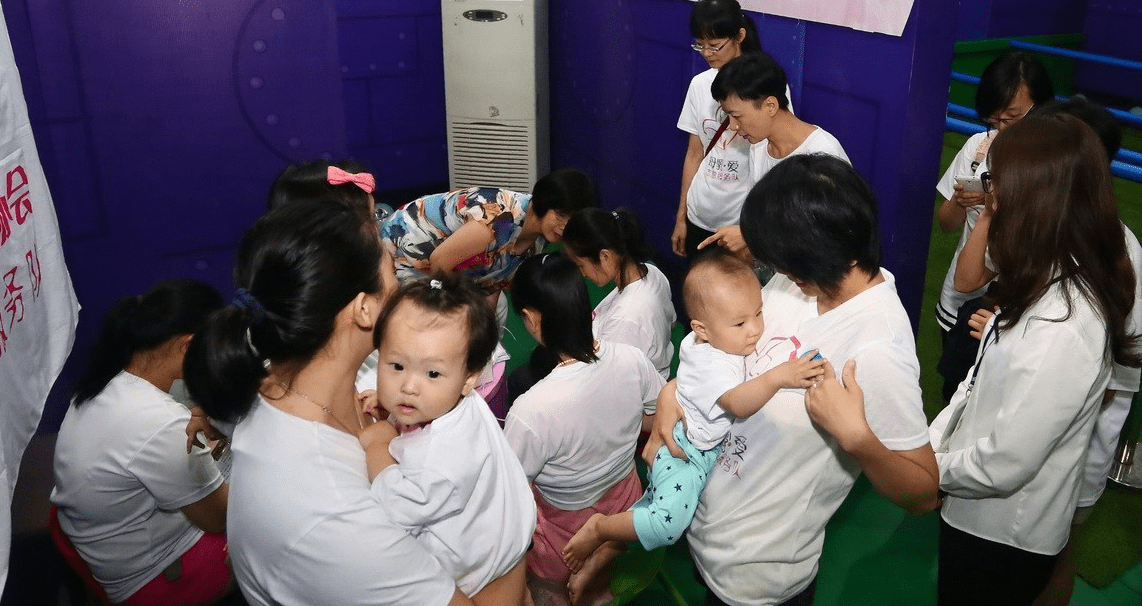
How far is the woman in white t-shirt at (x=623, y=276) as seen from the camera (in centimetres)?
282

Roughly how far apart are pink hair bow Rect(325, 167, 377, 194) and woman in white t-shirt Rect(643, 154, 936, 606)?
4.39 feet

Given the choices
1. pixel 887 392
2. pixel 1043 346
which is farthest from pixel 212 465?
pixel 1043 346

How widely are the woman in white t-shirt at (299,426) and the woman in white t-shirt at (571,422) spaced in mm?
781

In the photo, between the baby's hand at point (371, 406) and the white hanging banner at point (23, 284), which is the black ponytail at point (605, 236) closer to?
the baby's hand at point (371, 406)

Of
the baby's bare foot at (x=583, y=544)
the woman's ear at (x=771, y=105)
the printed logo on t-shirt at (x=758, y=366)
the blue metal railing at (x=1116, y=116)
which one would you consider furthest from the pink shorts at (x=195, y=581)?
the blue metal railing at (x=1116, y=116)

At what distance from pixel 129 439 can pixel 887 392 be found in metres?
1.65

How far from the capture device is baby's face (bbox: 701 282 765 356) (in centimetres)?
184

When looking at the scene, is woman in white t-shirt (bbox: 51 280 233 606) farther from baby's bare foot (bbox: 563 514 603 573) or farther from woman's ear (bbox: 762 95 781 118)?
woman's ear (bbox: 762 95 781 118)

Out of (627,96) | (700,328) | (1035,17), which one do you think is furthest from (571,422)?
(1035,17)

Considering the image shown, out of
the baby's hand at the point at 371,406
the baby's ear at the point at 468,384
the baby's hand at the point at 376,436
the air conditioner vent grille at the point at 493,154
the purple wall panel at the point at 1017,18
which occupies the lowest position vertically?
the air conditioner vent grille at the point at 493,154

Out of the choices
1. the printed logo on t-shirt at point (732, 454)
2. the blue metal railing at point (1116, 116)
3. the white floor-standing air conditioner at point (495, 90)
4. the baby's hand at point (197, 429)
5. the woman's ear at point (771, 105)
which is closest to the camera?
the printed logo on t-shirt at point (732, 454)

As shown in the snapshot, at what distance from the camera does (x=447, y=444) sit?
144 centimetres

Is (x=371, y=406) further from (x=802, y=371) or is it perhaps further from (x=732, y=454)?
(x=802, y=371)

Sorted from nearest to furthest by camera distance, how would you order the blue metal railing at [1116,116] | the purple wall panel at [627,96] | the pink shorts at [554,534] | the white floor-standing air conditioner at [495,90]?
the pink shorts at [554,534], the blue metal railing at [1116,116], the purple wall panel at [627,96], the white floor-standing air conditioner at [495,90]
